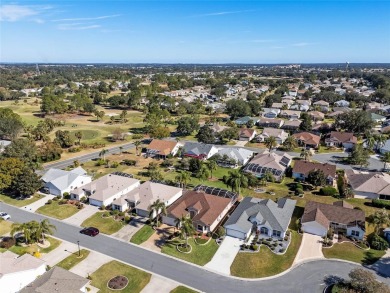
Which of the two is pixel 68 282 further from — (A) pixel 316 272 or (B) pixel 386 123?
(B) pixel 386 123

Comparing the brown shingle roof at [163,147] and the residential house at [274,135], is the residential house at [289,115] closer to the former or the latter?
the residential house at [274,135]

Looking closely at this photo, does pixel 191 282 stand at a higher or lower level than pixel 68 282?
lower

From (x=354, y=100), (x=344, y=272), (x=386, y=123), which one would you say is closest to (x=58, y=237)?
(x=344, y=272)

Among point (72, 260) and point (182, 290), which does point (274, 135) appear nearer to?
point (182, 290)

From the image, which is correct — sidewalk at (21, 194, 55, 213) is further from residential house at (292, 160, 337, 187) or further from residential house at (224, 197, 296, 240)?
residential house at (292, 160, 337, 187)

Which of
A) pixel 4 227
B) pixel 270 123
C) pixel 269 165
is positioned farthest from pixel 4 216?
pixel 270 123

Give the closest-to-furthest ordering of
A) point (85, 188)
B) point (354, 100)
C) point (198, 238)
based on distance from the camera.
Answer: point (198, 238) < point (85, 188) < point (354, 100)
